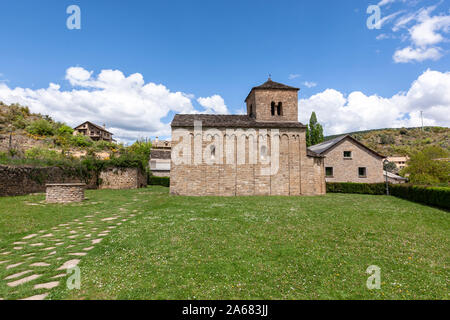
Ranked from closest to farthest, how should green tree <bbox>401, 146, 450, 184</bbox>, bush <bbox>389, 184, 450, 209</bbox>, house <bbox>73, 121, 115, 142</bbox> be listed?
bush <bbox>389, 184, 450, 209</bbox>, green tree <bbox>401, 146, 450, 184</bbox>, house <bbox>73, 121, 115, 142</bbox>

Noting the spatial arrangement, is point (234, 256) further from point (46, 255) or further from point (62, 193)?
point (62, 193)

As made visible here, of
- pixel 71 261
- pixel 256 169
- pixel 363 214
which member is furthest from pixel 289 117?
pixel 71 261

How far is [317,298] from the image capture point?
153 inches

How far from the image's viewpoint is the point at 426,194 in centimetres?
1677

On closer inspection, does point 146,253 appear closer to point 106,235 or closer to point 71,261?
A: point 71,261

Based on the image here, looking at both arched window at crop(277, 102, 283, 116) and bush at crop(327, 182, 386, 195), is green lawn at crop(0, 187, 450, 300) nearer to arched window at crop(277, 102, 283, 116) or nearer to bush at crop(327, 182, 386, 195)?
arched window at crop(277, 102, 283, 116)

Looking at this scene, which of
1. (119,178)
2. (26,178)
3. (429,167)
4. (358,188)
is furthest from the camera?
(119,178)

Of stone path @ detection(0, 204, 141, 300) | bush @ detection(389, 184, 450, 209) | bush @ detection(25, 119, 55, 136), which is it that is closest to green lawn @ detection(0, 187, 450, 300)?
stone path @ detection(0, 204, 141, 300)

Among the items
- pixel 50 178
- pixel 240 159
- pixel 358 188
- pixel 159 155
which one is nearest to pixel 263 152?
pixel 240 159

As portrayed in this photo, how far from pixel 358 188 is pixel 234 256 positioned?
91.2ft

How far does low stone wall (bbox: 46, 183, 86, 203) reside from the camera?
14.8 m

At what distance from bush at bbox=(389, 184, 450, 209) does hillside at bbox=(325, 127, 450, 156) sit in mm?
59022

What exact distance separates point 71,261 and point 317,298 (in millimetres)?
6089
